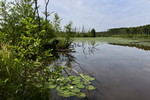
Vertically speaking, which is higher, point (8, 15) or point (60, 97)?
point (8, 15)

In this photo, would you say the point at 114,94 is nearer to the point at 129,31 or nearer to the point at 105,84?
the point at 105,84

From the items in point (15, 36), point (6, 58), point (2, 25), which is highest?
point (2, 25)

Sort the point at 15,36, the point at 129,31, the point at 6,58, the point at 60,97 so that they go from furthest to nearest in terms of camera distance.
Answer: the point at 129,31 → the point at 15,36 → the point at 60,97 → the point at 6,58

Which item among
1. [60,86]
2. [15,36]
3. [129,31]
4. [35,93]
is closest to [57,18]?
[15,36]

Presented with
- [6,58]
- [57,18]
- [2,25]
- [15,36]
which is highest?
[57,18]

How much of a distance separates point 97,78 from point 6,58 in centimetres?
211

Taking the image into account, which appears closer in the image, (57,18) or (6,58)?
(6,58)

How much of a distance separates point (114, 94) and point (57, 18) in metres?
5.90

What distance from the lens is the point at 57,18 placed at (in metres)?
6.67

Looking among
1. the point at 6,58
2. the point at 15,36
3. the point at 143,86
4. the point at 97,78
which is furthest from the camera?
the point at 97,78

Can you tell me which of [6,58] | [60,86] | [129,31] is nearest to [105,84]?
[60,86]

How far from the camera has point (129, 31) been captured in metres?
40.7

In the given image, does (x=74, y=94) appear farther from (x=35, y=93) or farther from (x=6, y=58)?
(x=6, y=58)

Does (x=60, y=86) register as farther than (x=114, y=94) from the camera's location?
Yes
